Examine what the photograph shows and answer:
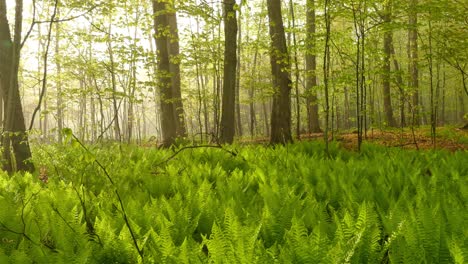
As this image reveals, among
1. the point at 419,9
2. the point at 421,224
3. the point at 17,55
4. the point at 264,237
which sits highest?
the point at 419,9

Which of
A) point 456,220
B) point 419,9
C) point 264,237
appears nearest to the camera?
point 456,220

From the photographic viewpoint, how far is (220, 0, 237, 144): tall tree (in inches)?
366

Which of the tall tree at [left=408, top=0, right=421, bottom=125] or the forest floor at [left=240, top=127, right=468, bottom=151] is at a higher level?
the tall tree at [left=408, top=0, right=421, bottom=125]

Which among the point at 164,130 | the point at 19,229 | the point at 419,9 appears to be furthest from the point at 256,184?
the point at 164,130

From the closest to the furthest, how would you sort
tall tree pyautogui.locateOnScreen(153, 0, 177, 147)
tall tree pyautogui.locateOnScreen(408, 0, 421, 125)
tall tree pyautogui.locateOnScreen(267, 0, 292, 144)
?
tall tree pyautogui.locateOnScreen(408, 0, 421, 125) < tall tree pyautogui.locateOnScreen(267, 0, 292, 144) < tall tree pyautogui.locateOnScreen(153, 0, 177, 147)

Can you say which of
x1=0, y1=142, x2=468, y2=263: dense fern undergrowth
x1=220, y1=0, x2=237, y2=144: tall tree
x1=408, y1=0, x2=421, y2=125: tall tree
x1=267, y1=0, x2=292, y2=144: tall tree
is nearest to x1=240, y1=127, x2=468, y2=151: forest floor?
x1=408, y1=0, x2=421, y2=125: tall tree

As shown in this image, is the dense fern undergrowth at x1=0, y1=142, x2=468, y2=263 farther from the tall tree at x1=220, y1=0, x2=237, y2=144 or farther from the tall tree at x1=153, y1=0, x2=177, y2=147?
the tall tree at x1=153, y1=0, x2=177, y2=147

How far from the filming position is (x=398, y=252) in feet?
6.05

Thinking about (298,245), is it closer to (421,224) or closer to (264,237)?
(264,237)

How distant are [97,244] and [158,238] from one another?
43cm

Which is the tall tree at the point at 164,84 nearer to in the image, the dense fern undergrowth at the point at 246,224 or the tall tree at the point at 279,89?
the tall tree at the point at 279,89

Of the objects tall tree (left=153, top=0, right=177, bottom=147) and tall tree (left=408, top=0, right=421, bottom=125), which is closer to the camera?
tall tree (left=408, top=0, right=421, bottom=125)

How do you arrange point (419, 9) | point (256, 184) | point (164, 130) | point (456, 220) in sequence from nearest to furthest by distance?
point (456, 220), point (256, 184), point (419, 9), point (164, 130)

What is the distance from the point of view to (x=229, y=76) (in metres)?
9.61
